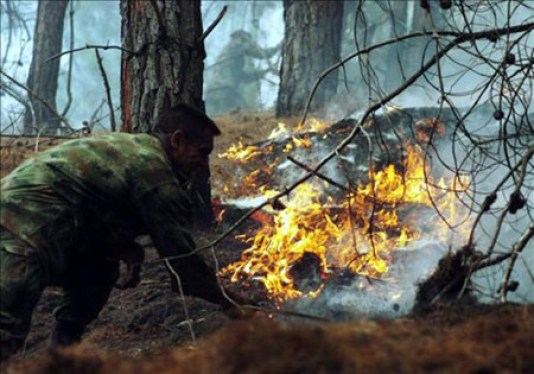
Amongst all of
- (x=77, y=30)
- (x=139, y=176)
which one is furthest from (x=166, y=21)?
(x=77, y=30)

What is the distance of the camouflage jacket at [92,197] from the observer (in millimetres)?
3619

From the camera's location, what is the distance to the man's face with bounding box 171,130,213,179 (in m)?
4.18

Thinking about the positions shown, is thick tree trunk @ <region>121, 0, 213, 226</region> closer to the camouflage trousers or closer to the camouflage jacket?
the camouflage jacket

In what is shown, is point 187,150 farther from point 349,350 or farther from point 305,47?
point 305,47

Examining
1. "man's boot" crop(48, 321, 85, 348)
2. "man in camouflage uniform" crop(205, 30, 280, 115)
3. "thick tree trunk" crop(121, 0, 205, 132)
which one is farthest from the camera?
"man in camouflage uniform" crop(205, 30, 280, 115)

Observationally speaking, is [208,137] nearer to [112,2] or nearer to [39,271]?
[39,271]

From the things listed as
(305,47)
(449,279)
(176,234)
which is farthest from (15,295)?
(305,47)

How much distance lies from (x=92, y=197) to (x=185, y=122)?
77 cm

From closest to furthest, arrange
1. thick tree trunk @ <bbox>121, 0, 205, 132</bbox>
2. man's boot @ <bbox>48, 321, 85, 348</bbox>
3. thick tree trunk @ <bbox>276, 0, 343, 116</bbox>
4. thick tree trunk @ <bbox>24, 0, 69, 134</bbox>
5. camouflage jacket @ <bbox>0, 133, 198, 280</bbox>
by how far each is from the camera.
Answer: camouflage jacket @ <bbox>0, 133, 198, 280</bbox> < man's boot @ <bbox>48, 321, 85, 348</bbox> < thick tree trunk @ <bbox>121, 0, 205, 132</bbox> < thick tree trunk @ <bbox>276, 0, 343, 116</bbox> < thick tree trunk @ <bbox>24, 0, 69, 134</bbox>

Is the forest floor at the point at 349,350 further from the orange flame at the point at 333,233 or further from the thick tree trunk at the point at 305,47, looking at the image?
the thick tree trunk at the point at 305,47

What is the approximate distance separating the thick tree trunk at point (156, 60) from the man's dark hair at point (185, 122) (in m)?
1.72

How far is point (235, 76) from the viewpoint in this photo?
28.4 meters

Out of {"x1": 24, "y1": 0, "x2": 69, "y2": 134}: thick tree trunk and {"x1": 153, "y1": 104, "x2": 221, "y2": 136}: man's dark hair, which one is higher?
{"x1": 24, "y1": 0, "x2": 69, "y2": 134}: thick tree trunk

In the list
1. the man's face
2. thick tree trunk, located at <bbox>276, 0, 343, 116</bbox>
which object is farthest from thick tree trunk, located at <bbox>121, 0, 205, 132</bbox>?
thick tree trunk, located at <bbox>276, 0, 343, 116</bbox>
